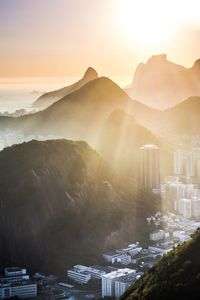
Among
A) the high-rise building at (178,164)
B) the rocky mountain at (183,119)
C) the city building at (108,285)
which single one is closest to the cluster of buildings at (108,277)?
the city building at (108,285)

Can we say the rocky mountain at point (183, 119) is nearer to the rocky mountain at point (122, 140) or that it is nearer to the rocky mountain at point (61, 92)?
the rocky mountain at point (61, 92)

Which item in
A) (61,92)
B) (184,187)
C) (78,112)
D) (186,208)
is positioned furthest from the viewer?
(61,92)

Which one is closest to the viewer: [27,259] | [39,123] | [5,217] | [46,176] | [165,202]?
[27,259]

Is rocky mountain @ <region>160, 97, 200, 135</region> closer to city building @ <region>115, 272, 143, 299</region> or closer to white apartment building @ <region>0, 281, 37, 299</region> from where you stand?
city building @ <region>115, 272, 143, 299</region>

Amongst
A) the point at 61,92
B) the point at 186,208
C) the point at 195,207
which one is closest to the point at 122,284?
the point at 186,208

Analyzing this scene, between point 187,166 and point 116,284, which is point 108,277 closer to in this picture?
point 116,284

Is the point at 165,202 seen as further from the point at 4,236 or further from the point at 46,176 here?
the point at 4,236

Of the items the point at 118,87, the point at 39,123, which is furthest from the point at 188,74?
the point at 39,123
